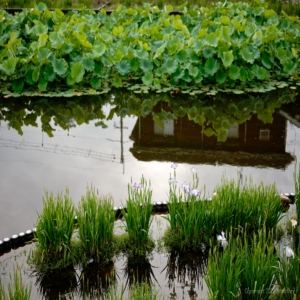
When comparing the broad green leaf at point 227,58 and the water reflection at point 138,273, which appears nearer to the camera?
the water reflection at point 138,273

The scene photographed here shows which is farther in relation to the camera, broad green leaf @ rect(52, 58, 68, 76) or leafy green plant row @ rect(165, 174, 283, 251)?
broad green leaf @ rect(52, 58, 68, 76)

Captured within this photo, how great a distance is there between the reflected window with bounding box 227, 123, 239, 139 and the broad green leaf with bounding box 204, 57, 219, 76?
1858mm

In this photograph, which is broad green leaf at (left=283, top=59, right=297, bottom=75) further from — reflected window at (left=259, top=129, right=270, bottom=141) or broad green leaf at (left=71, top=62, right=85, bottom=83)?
broad green leaf at (left=71, top=62, right=85, bottom=83)

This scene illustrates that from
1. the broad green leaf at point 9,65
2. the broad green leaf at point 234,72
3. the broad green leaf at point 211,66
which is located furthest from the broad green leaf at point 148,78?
the broad green leaf at point 9,65

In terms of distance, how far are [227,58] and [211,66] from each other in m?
0.34

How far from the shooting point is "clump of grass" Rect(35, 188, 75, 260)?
286cm

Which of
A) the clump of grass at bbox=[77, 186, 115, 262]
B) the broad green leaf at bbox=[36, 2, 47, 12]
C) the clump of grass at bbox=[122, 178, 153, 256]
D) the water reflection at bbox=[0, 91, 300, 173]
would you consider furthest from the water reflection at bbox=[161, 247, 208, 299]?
the broad green leaf at bbox=[36, 2, 47, 12]

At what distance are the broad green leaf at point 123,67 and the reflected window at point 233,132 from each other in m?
2.75

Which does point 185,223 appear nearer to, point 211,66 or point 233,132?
point 233,132

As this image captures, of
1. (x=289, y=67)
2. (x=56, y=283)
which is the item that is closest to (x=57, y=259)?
(x=56, y=283)

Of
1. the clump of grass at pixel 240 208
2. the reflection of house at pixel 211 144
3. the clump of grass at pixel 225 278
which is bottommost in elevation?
the clump of grass at pixel 225 278

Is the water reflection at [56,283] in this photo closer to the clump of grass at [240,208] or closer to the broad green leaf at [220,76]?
the clump of grass at [240,208]

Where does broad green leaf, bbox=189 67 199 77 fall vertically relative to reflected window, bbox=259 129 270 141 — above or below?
above

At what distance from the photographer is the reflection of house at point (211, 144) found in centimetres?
500
